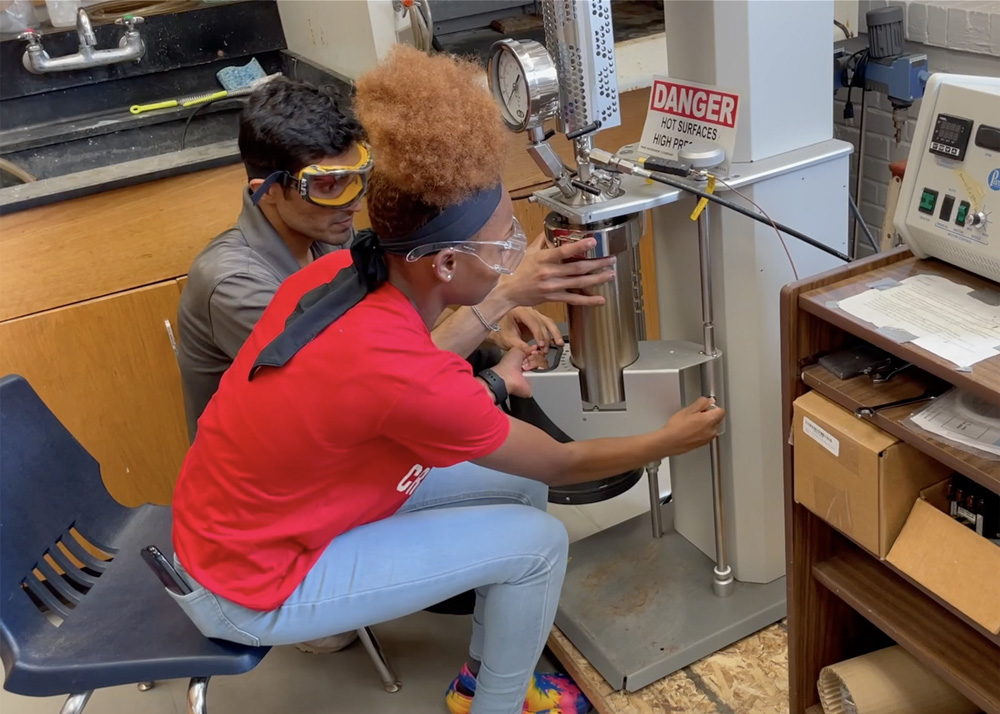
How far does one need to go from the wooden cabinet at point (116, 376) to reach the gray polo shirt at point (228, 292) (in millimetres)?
373

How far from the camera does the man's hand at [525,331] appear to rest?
159cm

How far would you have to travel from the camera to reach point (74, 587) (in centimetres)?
141

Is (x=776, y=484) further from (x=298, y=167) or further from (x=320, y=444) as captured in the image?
(x=298, y=167)

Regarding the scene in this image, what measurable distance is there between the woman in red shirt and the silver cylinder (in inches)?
4.7

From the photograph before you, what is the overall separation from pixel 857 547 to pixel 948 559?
276 mm

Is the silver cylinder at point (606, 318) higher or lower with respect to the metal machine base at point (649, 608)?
higher

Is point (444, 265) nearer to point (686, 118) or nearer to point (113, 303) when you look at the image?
point (686, 118)

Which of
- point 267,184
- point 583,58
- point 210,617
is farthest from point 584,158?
point 210,617

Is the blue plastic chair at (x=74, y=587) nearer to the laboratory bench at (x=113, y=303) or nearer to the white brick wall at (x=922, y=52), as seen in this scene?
the laboratory bench at (x=113, y=303)

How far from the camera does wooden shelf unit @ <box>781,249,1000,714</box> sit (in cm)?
104

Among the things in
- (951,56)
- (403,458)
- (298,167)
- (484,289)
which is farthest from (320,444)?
(951,56)

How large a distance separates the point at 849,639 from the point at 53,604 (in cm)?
115

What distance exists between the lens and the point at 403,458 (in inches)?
49.8

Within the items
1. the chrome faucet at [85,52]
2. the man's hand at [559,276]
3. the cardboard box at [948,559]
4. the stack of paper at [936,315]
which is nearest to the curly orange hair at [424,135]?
the man's hand at [559,276]
